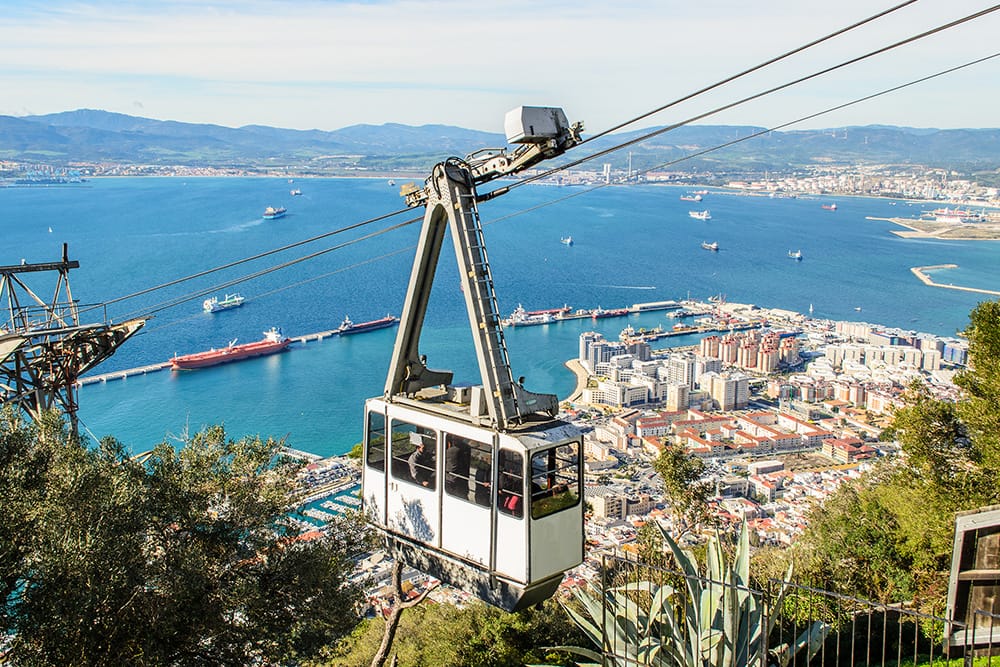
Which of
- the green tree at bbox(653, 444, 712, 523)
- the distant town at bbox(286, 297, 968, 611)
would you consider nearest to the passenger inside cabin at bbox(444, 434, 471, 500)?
the green tree at bbox(653, 444, 712, 523)

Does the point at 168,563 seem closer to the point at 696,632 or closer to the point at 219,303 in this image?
the point at 696,632

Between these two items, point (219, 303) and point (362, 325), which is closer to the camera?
point (362, 325)

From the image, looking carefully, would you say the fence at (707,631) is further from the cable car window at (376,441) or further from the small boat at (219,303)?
the small boat at (219,303)

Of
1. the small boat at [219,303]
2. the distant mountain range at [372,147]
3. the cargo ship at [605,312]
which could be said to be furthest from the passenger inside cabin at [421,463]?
the distant mountain range at [372,147]

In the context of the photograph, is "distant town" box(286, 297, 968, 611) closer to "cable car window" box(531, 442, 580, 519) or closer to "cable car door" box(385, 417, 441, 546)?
"cable car door" box(385, 417, 441, 546)

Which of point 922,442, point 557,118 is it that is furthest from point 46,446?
point 922,442

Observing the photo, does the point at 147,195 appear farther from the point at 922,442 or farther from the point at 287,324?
the point at 922,442

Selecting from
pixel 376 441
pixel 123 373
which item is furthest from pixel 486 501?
pixel 123 373

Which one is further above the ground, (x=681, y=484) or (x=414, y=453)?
(x=414, y=453)
